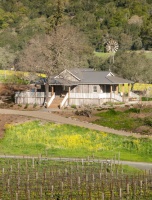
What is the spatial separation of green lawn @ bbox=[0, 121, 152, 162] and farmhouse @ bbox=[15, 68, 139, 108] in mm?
13912

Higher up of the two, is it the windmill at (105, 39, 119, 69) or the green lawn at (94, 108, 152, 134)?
the green lawn at (94, 108, 152, 134)

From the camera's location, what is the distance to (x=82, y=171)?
3784cm

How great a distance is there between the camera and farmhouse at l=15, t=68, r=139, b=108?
68562 millimetres

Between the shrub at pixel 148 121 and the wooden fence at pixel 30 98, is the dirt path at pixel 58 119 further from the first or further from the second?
the wooden fence at pixel 30 98

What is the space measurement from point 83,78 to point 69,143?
79.8ft

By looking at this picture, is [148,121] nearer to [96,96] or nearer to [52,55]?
[96,96]

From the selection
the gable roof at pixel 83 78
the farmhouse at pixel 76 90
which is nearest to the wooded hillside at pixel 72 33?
the gable roof at pixel 83 78

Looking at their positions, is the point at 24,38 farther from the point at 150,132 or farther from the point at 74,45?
the point at 150,132

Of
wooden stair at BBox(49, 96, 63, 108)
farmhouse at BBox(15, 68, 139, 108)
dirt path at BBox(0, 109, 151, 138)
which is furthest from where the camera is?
farmhouse at BBox(15, 68, 139, 108)

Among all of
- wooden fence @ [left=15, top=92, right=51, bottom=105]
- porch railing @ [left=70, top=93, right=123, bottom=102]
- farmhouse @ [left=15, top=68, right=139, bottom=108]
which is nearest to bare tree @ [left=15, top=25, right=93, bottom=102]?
farmhouse @ [left=15, top=68, right=139, bottom=108]

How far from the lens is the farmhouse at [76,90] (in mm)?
68562

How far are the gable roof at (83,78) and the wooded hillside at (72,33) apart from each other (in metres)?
1.34

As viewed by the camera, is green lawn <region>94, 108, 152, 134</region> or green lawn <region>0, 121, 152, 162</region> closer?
green lawn <region>0, 121, 152, 162</region>

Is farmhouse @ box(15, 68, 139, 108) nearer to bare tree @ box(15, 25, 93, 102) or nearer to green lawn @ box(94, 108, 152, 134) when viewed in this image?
bare tree @ box(15, 25, 93, 102)
